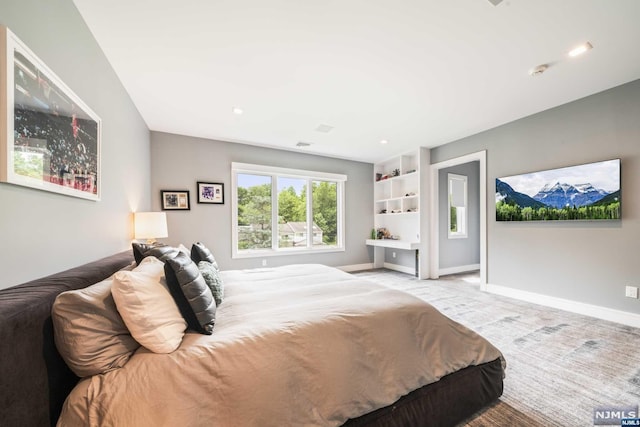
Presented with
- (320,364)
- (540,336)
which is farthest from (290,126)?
(540,336)

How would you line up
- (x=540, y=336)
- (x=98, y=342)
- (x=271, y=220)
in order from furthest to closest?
(x=271, y=220) < (x=540, y=336) < (x=98, y=342)

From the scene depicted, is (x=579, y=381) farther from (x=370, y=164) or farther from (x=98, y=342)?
(x=370, y=164)

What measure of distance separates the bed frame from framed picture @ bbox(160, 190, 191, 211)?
Result: 279cm

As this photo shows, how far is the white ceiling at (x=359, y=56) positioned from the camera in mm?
1746

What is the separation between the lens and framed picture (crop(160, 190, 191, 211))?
4023 mm

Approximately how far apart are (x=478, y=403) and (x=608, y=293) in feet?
8.82

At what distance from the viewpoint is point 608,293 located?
284 centimetres

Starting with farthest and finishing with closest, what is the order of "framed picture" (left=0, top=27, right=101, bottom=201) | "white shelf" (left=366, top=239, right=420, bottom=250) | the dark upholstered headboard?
1. "white shelf" (left=366, top=239, right=420, bottom=250)
2. "framed picture" (left=0, top=27, right=101, bottom=201)
3. the dark upholstered headboard

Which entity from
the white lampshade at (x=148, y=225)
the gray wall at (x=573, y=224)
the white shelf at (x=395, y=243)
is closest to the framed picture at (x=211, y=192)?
the white lampshade at (x=148, y=225)

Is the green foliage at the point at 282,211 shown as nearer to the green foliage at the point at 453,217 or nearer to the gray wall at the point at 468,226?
the gray wall at the point at 468,226

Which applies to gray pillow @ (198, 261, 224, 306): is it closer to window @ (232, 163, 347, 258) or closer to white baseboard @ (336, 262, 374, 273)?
window @ (232, 163, 347, 258)

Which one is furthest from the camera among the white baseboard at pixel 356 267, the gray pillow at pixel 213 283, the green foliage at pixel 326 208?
the white baseboard at pixel 356 267

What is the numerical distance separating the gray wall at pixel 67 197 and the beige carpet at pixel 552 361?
101 inches

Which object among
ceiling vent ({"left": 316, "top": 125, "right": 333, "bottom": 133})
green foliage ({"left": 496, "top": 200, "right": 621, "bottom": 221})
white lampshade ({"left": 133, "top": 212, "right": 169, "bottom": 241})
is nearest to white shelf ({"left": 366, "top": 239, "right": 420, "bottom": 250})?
green foliage ({"left": 496, "top": 200, "right": 621, "bottom": 221})
